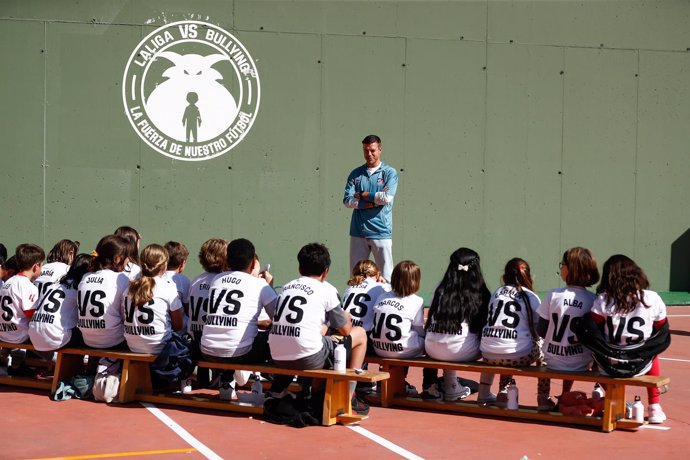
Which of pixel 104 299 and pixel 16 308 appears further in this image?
pixel 16 308

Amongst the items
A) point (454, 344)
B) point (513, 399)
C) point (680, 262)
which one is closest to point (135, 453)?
point (454, 344)

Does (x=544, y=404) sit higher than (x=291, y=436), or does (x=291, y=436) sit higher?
(x=544, y=404)

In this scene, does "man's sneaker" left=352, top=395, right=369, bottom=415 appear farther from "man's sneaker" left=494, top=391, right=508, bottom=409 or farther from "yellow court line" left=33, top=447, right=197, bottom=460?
"yellow court line" left=33, top=447, right=197, bottom=460

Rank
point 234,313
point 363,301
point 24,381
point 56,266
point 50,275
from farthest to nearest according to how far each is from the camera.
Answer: point 56,266, point 50,275, point 24,381, point 363,301, point 234,313

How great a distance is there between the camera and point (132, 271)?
28.8 ft

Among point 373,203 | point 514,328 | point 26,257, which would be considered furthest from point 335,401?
point 373,203

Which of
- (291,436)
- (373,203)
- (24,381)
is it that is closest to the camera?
(291,436)

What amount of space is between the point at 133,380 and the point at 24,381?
1.16 metres

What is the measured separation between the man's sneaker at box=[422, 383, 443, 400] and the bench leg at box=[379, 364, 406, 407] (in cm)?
20

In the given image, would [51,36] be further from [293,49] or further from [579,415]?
[579,415]

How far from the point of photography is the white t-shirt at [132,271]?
827cm

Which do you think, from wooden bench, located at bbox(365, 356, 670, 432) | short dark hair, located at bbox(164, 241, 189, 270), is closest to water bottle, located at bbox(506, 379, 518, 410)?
wooden bench, located at bbox(365, 356, 670, 432)

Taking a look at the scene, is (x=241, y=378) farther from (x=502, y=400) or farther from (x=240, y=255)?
(x=502, y=400)

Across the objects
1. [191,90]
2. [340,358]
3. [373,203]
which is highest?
[191,90]
